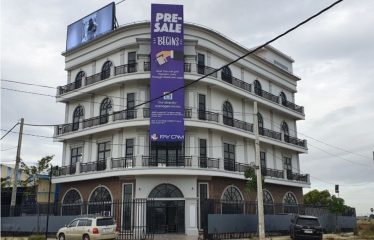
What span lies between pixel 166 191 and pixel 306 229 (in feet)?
35.3

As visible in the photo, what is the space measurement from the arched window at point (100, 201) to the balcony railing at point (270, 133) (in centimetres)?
1503

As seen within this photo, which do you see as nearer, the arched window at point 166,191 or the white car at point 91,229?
the white car at point 91,229

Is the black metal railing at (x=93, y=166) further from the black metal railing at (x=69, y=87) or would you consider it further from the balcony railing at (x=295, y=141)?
the balcony railing at (x=295, y=141)

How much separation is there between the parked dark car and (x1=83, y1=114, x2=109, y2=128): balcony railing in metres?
17.0

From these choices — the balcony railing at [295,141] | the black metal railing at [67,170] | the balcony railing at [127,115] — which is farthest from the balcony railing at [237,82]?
the black metal railing at [67,170]

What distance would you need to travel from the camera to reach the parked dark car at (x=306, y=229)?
25.8 m

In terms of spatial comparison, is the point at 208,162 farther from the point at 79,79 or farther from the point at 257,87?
the point at 79,79

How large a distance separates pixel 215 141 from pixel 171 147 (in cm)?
407

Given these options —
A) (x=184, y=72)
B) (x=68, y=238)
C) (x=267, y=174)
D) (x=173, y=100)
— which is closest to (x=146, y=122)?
(x=173, y=100)

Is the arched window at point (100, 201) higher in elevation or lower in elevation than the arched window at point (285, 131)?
lower

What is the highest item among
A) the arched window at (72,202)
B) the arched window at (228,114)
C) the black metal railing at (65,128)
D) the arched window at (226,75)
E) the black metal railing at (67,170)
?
the arched window at (226,75)

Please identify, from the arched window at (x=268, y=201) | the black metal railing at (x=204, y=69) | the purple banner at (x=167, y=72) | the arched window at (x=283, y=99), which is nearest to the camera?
the purple banner at (x=167, y=72)

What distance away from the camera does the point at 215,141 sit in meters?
35.1

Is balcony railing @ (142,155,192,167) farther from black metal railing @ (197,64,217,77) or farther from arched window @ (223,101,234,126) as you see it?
black metal railing @ (197,64,217,77)
